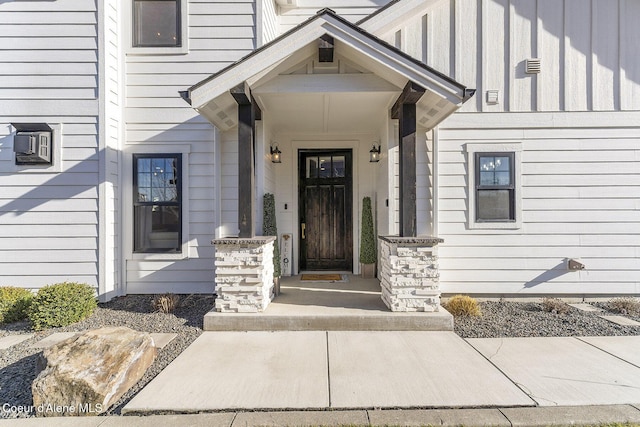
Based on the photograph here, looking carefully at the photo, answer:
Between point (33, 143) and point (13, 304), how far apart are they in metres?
2.31

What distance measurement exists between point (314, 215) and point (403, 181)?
3093 millimetres

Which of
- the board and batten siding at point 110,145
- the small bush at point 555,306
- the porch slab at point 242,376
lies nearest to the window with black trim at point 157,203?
the board and batten siding at point 110,145

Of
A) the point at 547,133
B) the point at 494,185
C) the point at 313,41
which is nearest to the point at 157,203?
the point at 313,41

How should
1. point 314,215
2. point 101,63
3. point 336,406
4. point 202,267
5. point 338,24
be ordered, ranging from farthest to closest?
point 314,215, point 202,267, point 101,63, point 338,24, point 336,406

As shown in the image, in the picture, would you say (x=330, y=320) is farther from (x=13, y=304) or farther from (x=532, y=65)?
(x=532, y=65)

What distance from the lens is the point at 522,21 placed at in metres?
5.03

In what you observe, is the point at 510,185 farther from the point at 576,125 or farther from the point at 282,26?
the point at 282,26

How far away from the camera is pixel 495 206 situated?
16.9 feet

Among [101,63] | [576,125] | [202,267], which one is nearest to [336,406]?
[202,267]

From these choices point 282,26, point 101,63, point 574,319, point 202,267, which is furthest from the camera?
point 282,26

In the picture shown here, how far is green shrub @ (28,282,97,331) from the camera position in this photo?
13.3 feet

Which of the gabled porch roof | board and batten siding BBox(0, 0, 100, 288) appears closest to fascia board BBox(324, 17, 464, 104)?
the gabled porch roof

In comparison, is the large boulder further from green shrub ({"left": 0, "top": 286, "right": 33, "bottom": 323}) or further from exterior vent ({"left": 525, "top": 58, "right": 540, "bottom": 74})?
exterior vent ({"left": 525, "top": 58, "right": 540, "bottom": 74})

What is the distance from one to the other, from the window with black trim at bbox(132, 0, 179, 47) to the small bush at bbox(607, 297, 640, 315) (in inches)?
309
